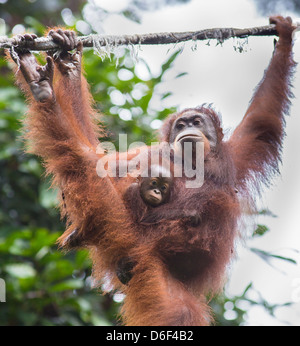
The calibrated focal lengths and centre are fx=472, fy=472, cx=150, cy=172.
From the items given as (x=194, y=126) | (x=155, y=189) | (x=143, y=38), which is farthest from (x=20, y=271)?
(x=143, y=38)

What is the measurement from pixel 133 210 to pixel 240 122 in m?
1.18

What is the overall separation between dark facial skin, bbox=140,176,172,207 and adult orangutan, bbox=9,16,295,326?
1 cm

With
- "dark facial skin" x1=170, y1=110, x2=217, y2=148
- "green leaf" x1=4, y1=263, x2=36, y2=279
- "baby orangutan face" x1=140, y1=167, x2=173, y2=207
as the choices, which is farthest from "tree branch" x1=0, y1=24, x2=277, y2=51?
"green leaf" x1=4, y1=263, x2=36, y2=279

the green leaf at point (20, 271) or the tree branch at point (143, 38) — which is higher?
the tree branch at point (143, 38)

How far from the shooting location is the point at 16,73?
9.53 ft

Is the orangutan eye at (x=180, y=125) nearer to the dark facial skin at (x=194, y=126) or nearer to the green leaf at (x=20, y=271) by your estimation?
the dark facial skin at (x=194, y=126)

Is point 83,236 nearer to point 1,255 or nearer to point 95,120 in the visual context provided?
point 95,120

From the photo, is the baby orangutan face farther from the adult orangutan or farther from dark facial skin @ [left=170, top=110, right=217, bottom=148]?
dark facial skin @ [left=170, top=110, right=217, bottom=148]

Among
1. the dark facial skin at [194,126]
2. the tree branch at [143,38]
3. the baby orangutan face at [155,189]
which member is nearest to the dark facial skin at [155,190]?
the baby orangutan face at [155,189]

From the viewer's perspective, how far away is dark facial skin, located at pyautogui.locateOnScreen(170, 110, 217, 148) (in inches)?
125

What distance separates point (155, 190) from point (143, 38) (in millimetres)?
880

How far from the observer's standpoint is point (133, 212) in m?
2.84

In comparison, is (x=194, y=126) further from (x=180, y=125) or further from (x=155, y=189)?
(x=155, y=189)

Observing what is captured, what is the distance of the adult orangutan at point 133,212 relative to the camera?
273 centimetres
